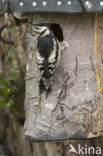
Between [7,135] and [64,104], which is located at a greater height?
[64,104]

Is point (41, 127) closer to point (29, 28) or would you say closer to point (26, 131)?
point (26, 131)

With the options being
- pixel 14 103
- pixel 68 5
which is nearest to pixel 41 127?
pixel 68 5

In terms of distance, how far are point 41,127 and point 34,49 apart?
598 millimetres

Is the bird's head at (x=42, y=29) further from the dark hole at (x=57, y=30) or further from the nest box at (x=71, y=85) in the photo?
the dark hole at (x=57, y=30)

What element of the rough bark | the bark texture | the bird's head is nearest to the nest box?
the bark texture

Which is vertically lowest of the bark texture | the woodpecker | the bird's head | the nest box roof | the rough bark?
the rough bark

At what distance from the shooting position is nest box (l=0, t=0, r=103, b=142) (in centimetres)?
314

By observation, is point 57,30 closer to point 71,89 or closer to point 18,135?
point 71,89

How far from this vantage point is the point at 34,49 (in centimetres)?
335

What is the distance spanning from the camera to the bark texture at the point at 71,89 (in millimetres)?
3146

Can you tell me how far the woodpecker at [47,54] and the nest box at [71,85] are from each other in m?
0.10

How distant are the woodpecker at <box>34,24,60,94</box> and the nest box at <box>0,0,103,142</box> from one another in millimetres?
98

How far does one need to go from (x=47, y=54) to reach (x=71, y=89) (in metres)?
0.32

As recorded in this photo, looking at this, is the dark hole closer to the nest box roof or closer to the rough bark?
the nest box roof
